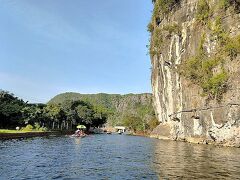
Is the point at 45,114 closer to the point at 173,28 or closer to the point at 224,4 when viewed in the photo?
the point at 173,28

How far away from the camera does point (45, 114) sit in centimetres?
10469

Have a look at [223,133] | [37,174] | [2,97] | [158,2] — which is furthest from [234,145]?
[2,97]

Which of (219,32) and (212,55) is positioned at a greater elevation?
(219,32)

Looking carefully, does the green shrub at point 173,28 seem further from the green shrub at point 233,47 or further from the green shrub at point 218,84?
the green shrub at point 218,84

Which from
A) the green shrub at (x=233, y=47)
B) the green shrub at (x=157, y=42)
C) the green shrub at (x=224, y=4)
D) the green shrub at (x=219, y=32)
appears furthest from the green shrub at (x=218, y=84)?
the green shrub at (x=157, y=42)

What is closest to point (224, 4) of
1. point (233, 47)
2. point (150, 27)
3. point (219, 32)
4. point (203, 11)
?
point (219, 32)

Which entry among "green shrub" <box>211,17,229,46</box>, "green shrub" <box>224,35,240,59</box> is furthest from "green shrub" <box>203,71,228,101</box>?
"green shrub" <box>211,17,229,46</box>

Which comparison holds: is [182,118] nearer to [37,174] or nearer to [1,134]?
[1,134]

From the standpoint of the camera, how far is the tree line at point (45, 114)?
277ft

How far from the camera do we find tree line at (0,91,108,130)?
84562 millimetres

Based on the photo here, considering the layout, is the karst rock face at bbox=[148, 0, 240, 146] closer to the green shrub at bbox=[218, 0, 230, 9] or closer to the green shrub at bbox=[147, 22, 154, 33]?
the green shrub at bbox=[218, 0, 230, 9]

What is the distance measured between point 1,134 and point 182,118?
30.8 metres

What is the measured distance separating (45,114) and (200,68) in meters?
→ 57.6

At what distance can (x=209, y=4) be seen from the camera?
62.8 m
